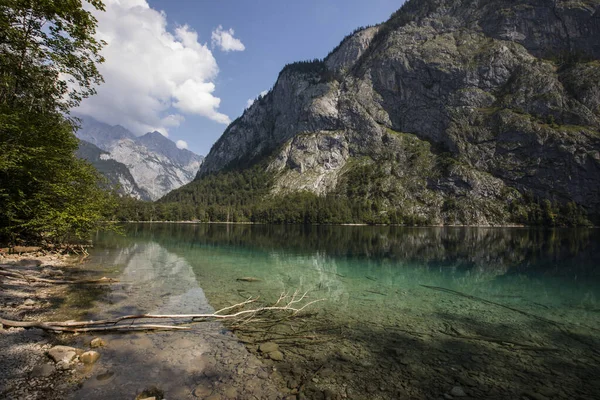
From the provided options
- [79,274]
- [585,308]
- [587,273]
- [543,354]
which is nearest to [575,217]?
[587,273]

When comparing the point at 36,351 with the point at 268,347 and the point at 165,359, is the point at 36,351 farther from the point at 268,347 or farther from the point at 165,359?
the point at 268,347

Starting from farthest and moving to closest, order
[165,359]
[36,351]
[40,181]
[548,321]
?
[40,181] → [548,321] → [165,359] → [36,351]

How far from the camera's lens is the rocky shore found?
27.3 feet

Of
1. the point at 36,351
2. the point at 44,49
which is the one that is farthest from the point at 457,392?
the point at 44,49

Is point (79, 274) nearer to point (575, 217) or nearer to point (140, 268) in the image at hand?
point (140, 268)

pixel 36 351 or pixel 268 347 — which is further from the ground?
pixel 36 351

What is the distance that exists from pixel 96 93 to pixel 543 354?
31.5 m

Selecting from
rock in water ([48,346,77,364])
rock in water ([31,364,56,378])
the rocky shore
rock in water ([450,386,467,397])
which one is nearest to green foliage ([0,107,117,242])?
the rocky shore

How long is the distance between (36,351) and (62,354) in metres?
1.10

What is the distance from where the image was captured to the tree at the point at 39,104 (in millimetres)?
16828

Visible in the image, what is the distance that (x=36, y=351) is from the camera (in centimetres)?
1034

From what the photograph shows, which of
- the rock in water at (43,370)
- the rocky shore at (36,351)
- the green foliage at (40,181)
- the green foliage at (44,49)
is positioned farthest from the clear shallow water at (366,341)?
the green foliage at (44,49)

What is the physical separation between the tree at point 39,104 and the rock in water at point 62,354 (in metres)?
10.9

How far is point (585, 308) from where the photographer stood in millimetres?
23281
